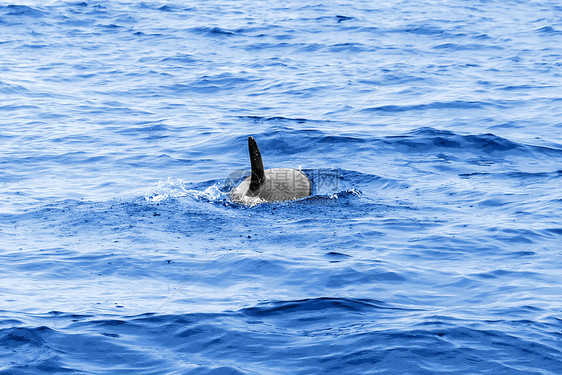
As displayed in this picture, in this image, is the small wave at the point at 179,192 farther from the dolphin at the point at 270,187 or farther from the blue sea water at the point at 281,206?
the dolphin at the point at 270,187

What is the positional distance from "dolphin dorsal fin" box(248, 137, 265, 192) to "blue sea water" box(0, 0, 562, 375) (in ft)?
1.32

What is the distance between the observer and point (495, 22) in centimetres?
2934

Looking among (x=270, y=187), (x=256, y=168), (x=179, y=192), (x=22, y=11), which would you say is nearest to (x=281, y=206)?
(x=270, y=187)

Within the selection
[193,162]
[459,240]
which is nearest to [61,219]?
[193,162]

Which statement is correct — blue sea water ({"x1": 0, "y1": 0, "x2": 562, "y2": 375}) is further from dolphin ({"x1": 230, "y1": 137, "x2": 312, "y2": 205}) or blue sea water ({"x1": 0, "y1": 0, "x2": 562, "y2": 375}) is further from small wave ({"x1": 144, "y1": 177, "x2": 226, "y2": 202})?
dolphin ({"x1": 230, "y1": 137, "x2": 312, "y2": 205})

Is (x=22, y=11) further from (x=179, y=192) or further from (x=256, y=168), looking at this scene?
(x=256, y=168)

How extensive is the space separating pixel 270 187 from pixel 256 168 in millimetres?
560

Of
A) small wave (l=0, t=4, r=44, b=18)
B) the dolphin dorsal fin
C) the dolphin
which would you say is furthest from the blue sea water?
small wave (l=0, t=4, r=44, b=18)

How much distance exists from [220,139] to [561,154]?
7433 millimetres

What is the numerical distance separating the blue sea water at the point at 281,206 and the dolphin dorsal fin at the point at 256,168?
402 millimetres

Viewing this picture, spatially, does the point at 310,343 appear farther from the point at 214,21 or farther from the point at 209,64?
the point at 214,21

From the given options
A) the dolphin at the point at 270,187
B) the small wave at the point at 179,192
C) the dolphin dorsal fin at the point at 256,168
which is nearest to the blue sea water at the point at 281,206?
the small wave at the point at 179,192

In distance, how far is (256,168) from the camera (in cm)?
1111

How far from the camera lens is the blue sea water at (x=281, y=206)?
716 centimetres
